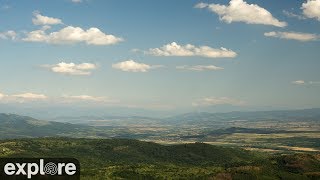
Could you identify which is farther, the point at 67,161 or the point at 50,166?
the point at 50,166

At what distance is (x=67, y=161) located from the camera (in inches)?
5856

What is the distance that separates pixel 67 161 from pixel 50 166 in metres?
38.2

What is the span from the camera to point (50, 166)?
602ft
